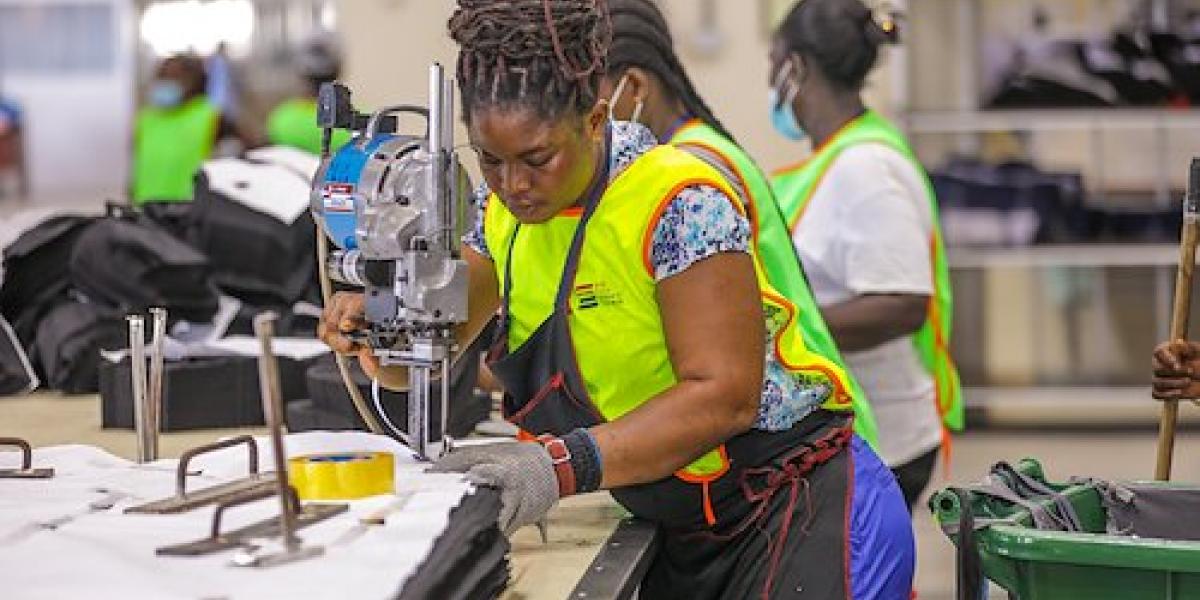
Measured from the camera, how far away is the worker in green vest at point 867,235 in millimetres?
3783

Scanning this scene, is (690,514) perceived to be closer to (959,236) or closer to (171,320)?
(171,320)

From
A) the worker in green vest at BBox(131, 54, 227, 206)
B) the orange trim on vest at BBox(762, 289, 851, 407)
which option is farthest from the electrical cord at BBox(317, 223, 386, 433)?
the worker in green vest at BBox(131, 54, 227, 206)

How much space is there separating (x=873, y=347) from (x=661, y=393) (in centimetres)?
164

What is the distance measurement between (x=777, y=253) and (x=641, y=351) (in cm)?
60

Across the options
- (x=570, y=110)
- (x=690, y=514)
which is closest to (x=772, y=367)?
(x=690, y=514)

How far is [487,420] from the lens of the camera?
314cm

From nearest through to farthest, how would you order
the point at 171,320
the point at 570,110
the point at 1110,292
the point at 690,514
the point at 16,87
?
the point at 570,110
the point at 690,514
the point at 171,320
the point at 1110,292
the point at 16,87

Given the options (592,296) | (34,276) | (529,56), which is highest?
(529,56)

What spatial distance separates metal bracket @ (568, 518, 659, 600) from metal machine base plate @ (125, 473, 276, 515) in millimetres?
337

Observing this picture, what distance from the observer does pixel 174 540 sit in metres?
1.88

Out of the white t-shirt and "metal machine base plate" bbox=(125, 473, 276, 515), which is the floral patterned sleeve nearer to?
"metal machine base plate" bbox=(125, 473, 276, 515)

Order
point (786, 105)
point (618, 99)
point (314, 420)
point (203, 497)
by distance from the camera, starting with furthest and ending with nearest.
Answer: point (786, 105), point (618, 99), point (314, 420), point (203, 497)

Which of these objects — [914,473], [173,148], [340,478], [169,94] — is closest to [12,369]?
[914,473]

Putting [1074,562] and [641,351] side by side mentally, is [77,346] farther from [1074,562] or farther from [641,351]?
[1074,562]
